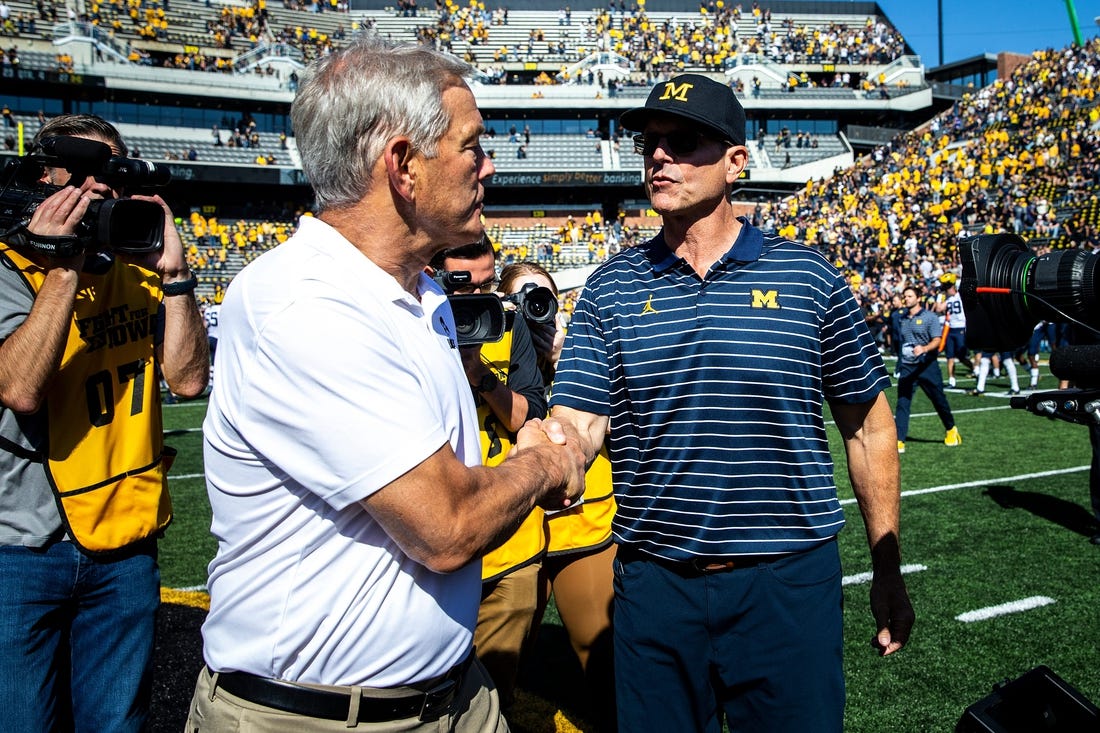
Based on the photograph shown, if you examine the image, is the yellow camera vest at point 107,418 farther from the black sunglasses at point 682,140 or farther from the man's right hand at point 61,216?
the black sunglasses at point 682,140

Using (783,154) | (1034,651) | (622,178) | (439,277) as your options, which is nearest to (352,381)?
(439,277)

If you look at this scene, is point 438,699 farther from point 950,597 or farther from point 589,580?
point 950,597

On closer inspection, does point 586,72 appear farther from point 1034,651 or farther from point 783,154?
point 1034,651

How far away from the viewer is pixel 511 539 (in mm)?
3209

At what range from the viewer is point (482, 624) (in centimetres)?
319

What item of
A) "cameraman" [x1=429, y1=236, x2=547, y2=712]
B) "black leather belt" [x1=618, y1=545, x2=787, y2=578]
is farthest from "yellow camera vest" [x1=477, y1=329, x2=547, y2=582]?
"black leather belt" [x1=618, y1=545, x2=787, y2=578]

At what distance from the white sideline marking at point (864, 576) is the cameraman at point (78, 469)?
14.5 ft

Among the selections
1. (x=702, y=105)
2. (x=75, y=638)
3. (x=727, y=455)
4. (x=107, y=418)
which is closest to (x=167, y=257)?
(x=107, y=418)

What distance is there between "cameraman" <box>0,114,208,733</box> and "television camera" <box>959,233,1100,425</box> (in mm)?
2311

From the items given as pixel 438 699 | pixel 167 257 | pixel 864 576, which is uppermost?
pixel 167 257

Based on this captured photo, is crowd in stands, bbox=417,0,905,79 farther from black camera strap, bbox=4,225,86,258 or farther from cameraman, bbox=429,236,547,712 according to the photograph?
black camera strap, bbox=4,225,86,258

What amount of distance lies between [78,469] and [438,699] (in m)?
1.39

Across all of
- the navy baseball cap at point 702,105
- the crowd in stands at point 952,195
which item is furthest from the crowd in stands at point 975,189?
the navy baseball cap at point 702,105

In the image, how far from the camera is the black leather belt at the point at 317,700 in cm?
156
